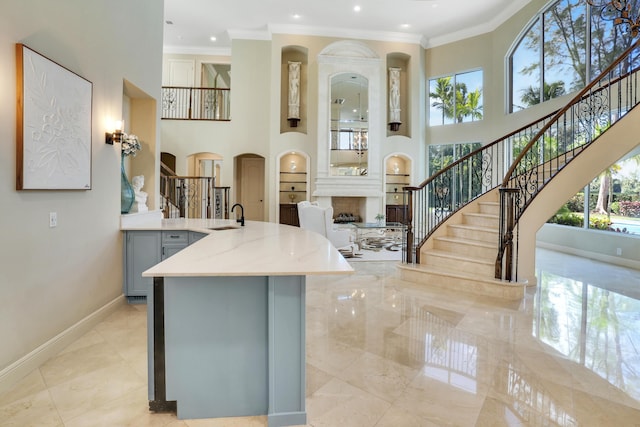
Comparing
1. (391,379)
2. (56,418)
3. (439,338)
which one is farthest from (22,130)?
(439,338)

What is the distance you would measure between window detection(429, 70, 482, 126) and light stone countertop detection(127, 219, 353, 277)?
862 centimetres

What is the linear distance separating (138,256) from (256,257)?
252 cm

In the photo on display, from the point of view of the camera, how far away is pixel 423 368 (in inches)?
97.5

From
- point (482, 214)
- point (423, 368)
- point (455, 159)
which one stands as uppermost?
point (455, 159)

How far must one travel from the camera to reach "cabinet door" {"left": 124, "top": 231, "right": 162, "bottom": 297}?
150 inches

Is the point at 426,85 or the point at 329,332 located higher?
the point at 426,85

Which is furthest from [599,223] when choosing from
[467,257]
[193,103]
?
[193,103]

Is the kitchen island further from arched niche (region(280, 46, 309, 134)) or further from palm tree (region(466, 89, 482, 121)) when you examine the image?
palm tree (region(466, 89, 482, 121))

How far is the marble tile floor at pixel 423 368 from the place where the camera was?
1.94 m

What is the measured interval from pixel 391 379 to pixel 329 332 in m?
0.92

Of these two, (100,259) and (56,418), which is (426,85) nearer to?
(100,259)

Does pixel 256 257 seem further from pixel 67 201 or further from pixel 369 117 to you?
pixel 369 117

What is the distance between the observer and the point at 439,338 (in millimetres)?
3002

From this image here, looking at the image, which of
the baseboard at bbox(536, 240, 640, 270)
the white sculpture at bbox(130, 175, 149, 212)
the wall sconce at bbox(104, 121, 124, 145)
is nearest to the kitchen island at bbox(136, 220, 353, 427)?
the wall sconce at bbox(104, 121, 124, 145)
